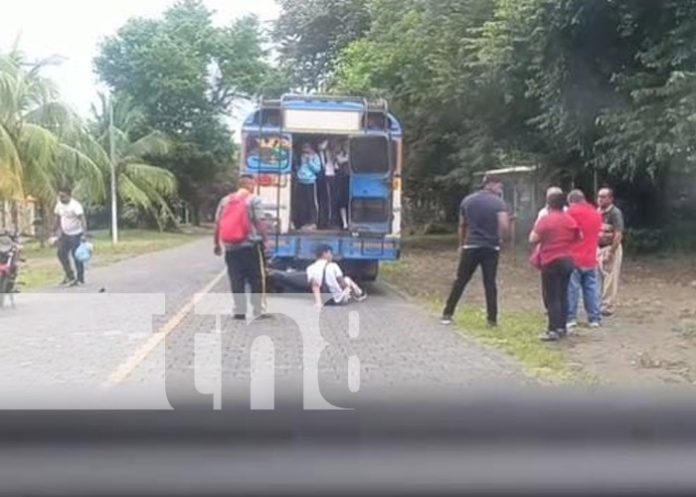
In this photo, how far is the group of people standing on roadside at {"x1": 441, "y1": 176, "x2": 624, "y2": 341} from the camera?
23.9 ft

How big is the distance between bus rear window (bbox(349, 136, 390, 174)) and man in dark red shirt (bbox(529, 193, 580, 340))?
3.87 meters

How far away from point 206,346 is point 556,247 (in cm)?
350

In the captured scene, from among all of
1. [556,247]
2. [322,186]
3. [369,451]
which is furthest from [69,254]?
[369,451]

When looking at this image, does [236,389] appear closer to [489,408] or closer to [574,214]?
[489,408]

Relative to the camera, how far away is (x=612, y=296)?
29.5 feet

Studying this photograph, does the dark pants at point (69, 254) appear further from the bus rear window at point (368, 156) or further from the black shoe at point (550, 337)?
the black shoe at point (550, 337)

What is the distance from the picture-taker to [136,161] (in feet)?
11.3

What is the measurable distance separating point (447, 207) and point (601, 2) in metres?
14.5

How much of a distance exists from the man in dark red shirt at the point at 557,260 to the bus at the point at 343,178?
3578 millimetres

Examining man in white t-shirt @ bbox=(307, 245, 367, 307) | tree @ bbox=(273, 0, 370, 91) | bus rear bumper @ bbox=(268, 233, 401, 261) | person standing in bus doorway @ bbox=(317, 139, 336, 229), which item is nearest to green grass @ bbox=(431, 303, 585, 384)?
man in white t-shirt @ bbox=(307, 245, 367, 307)

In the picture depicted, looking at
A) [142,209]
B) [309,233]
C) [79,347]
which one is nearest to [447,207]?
[309,233]

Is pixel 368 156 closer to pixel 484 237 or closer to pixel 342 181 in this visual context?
pixel 342 181

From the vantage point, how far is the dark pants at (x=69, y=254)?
9.30m

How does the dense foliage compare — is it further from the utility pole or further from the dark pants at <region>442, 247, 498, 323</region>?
the utility pole
